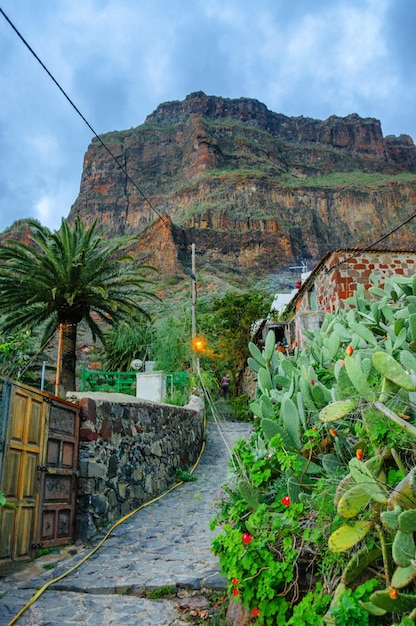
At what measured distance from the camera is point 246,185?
7675 cm

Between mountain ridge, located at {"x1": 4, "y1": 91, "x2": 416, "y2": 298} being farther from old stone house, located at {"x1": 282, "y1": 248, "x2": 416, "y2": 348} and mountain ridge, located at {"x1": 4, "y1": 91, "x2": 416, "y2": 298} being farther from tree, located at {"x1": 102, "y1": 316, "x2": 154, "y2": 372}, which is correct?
old stone house, located at {"x1": 282, "y1": 248, "x2": 416, "y2": 348}

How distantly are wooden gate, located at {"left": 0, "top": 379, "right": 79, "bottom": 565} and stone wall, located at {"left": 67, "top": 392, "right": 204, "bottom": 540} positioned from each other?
215 millimetres

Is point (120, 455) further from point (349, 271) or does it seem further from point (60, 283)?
point (349, 271)

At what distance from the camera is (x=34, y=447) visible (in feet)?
16.9

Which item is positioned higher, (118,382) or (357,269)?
(357,269)

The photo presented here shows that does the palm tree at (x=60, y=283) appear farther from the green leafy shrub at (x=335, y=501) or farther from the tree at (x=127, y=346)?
the green leafy shrub at (x=335, y=501)

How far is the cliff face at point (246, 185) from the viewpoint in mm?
67125

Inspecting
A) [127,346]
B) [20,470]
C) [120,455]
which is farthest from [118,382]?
[20,470]

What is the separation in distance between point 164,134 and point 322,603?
105606 mm

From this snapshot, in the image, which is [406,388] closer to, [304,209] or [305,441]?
[305,441]

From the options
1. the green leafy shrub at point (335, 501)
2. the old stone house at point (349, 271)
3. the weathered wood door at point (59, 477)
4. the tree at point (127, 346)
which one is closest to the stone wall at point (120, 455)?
the weathered wood door at point (59, 477)

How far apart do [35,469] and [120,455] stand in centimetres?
203

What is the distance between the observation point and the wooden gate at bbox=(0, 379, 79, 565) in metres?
4.66

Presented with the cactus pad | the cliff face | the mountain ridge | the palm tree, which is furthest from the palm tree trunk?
the cliff face
